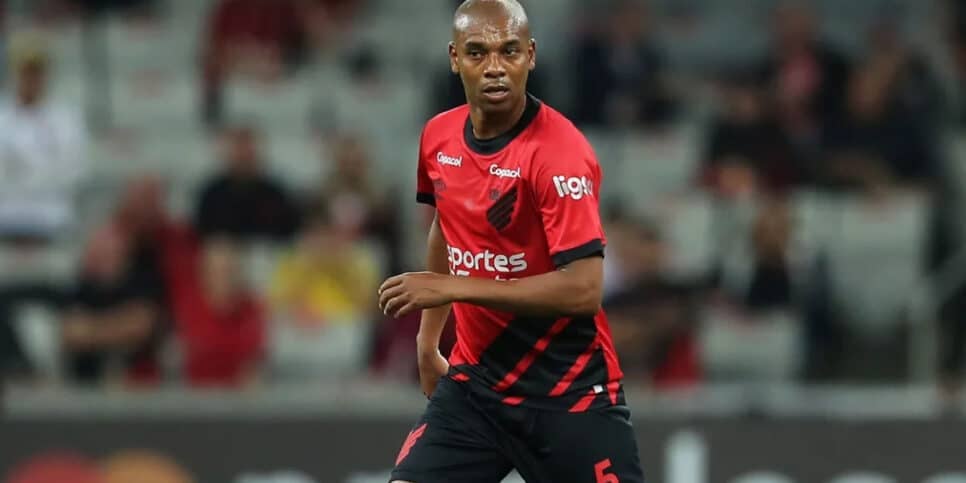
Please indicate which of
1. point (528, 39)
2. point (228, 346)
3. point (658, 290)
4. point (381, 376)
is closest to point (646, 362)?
point (658, 290)

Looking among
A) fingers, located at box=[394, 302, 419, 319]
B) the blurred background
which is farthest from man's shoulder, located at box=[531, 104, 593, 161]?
the blurred background

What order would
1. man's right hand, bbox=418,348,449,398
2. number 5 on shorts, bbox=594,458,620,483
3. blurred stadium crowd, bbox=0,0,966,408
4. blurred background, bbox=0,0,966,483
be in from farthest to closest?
blurred stadium crowd, bbox=0,0,966,408 → blurred background, bbox=0,0,966,483 → man's right hand, bbox=418,348,449,398 → number 5 on shorts, bbox=594,458,620,483

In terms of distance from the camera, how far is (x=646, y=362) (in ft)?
29.0

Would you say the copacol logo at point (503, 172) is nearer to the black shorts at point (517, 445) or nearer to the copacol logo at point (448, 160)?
the copacol logo at point (448, 160)

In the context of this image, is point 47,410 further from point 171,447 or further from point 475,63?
point 475,63

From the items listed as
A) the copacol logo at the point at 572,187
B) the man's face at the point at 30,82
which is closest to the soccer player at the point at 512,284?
the copacol logo at the point at 572,187

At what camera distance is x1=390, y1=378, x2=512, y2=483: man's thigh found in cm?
483

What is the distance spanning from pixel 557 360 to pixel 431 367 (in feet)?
1.71

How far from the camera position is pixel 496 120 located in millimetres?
4723

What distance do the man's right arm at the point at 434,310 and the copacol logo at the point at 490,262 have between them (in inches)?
10.6

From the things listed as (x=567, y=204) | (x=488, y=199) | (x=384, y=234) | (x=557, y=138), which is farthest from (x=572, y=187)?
(x=384, y=234)

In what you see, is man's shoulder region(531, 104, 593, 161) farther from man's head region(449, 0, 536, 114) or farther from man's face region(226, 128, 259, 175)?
man's face region(226, 128, 259, 175)

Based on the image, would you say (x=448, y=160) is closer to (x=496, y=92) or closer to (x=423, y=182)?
(x=423, y=182)

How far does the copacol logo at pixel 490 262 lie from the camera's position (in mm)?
4727
